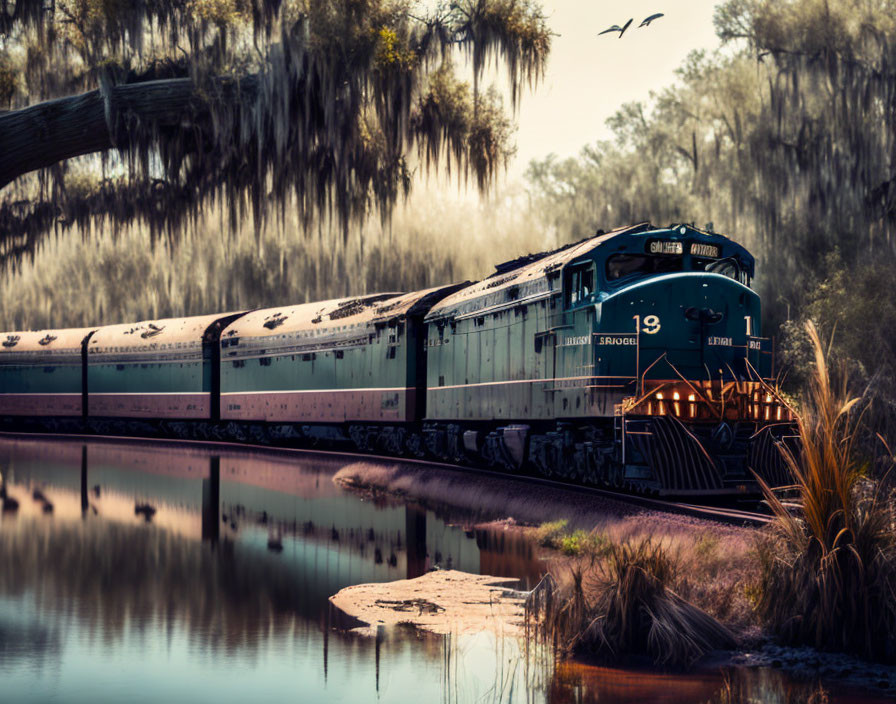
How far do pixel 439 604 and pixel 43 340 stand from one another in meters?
38.7

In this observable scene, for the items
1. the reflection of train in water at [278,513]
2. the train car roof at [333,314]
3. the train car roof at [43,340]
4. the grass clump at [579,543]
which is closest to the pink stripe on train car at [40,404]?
the train car roof at [43,340]

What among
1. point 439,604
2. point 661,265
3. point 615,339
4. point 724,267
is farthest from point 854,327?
point 439,604

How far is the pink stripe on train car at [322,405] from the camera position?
89.8ft

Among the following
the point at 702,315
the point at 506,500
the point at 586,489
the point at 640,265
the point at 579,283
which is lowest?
the point at 506,500

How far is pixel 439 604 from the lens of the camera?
11078mm

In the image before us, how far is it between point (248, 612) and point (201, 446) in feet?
84.6

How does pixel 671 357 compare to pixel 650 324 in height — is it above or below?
below

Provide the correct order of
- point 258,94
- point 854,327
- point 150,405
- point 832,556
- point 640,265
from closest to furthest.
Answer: point 832,556 < point 640,265 < point 258,94 < point 854,327 < point 150,405

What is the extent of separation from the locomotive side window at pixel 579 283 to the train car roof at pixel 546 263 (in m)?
0.19

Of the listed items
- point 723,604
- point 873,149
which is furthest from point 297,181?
point 873,149

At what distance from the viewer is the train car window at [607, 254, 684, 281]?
17047 millimetres

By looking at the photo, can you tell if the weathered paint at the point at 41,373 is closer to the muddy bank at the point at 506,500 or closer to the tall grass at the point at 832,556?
the muddy bank at the point at 506,500

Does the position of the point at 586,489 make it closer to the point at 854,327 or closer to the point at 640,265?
the point at 640,265

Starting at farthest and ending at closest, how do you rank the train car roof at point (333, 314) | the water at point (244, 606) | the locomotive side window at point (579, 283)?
the train car roof at point (333, 314) → the locomotive side window at point (579, 283) → the water at point (244, 606)
